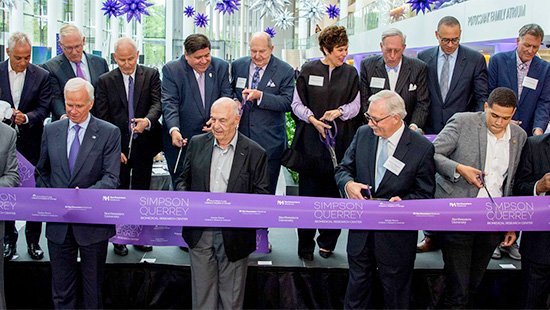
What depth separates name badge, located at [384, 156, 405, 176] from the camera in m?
3.29

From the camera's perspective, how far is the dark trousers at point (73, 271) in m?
3.51

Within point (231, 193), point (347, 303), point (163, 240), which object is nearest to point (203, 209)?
point (231, 193)

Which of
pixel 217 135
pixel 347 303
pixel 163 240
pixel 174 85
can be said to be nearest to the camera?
pixel 217 135

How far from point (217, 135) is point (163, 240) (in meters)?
1.16

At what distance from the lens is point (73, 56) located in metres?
4.57

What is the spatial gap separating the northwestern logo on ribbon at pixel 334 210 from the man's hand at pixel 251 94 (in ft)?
3.89

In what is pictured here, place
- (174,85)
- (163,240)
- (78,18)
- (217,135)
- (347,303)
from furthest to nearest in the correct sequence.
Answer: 1. (78,18)
2. (174,85)
3. (163,240)
4. (347,303)
5. (217,135)

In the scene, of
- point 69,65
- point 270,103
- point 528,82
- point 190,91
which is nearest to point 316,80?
point 270,103

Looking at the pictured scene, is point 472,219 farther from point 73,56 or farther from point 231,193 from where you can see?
point 73,56


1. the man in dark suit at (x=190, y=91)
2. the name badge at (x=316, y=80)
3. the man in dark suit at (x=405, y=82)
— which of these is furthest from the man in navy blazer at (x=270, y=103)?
the man in dark suit at (x=405, y=82)

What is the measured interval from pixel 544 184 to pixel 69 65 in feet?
12.5

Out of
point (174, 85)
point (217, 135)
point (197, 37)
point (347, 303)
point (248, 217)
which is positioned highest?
point (197, 37)

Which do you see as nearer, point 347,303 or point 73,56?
point 347,303

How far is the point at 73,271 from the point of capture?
3596 mm
